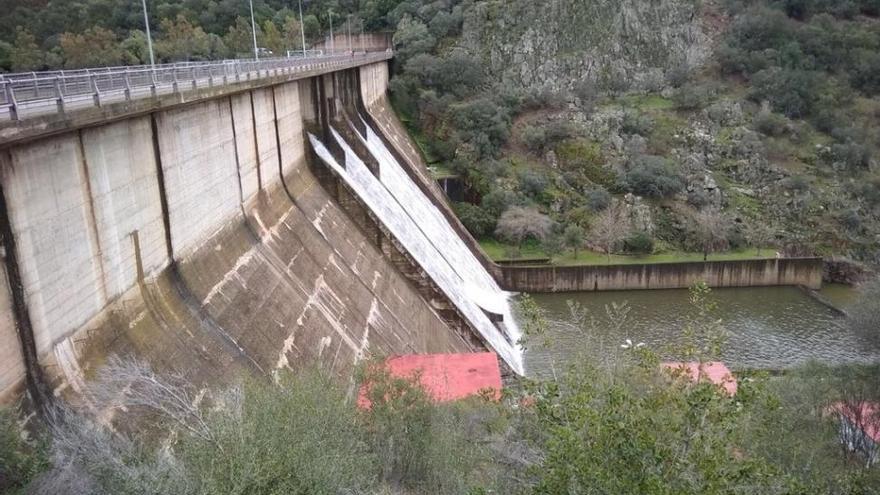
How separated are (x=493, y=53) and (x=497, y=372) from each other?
34.2m

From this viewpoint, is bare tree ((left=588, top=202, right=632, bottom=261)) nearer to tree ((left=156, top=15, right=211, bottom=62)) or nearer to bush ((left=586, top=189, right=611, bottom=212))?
bush ((left=586, top=189, right=611, bottom=212))

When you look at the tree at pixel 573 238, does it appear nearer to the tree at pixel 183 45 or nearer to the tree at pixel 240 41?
the tree at pixel 183 45

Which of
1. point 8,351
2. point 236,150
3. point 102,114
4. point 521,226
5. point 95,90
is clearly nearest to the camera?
point 8,351

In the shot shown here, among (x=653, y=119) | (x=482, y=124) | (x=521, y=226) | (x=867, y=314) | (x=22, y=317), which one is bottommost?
(x=521, y=226)

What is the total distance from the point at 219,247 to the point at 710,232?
24.0 metres

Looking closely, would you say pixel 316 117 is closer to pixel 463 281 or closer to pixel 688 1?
pixel 463 281

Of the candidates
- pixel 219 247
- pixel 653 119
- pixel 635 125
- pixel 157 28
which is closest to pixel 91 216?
pixel 219 247

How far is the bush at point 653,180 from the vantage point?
112 ft

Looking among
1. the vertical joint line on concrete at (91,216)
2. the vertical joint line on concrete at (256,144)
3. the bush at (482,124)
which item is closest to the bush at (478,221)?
the bush at (482,124)

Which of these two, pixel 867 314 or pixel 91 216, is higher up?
pixel 91 216

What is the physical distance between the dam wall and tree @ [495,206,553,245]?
11746 millimetres

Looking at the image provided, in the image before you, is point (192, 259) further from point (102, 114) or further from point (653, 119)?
point (653, 119)

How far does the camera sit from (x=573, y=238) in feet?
100

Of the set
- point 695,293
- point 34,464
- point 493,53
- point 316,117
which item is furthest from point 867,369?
point 493,53
